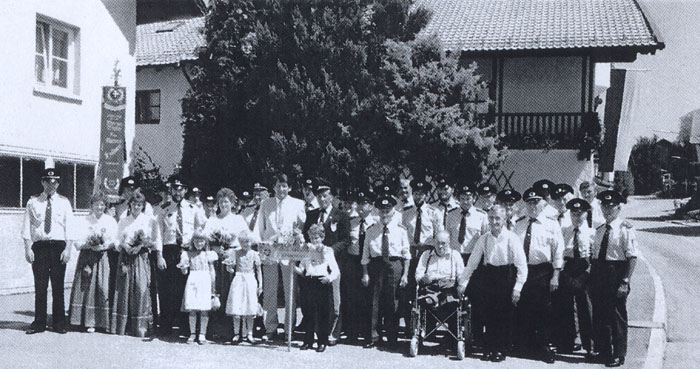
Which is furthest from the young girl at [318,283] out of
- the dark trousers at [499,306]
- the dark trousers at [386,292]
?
the dark trousers at [499,306]

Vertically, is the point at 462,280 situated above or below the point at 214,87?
below

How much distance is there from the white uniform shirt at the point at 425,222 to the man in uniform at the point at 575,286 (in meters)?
1.78

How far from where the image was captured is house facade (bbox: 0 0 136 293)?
46.1 feet

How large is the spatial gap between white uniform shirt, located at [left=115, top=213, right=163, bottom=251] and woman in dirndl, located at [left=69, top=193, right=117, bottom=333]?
171 mm

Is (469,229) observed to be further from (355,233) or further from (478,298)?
(355,233)

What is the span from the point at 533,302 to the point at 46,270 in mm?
6643

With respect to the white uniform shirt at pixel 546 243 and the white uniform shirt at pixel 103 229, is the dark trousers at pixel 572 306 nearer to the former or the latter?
the white uniform shirt at pixel 546 243

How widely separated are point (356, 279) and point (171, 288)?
8.59 ft

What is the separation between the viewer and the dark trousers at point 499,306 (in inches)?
377

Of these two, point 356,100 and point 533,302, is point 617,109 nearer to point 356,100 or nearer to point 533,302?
point 356,100

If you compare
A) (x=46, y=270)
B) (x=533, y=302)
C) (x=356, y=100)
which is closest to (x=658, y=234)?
(x=356, y=100)

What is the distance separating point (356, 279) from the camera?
34.6 feet

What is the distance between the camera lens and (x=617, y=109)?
22.2 metres

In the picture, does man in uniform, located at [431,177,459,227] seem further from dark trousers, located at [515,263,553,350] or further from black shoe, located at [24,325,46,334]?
black shoe, located at [24,325,46,334]
